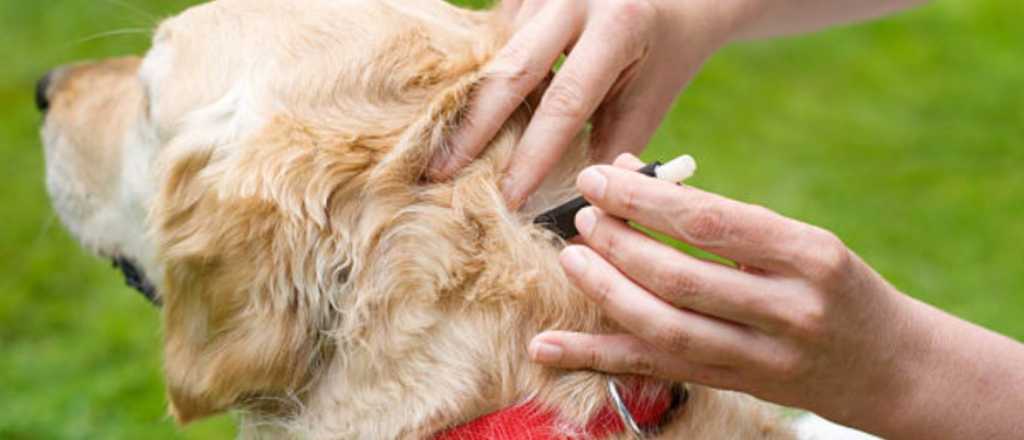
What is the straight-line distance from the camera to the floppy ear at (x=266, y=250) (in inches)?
91.4

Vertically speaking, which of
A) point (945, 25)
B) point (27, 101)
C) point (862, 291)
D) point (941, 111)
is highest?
point (945, 25)

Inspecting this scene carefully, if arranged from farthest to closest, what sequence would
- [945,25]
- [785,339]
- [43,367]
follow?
[945,25], [43,367], [785,339]

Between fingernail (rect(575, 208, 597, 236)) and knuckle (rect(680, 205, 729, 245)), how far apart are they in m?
0.20

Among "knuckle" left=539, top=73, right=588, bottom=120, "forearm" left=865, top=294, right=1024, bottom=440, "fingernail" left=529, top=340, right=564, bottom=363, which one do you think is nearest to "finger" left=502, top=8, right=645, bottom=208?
"knuckle" left=539, top=73, right=588, bottom=120

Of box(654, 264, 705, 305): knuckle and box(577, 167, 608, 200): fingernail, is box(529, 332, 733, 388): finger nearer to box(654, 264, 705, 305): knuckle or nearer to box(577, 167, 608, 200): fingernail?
box(654, 264, 705, 305): knuckle

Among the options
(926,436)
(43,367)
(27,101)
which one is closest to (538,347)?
(926,436)

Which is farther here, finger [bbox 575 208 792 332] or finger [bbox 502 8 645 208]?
finger [bbox 502 8 645 208]

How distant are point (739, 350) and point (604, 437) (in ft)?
0.97

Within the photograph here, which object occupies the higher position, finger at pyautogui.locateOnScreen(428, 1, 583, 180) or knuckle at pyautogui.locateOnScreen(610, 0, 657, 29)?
knuckle at pyautogui.locateOnScreen(610, 0, 657, 29)

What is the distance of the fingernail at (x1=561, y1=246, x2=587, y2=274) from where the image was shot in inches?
83.5

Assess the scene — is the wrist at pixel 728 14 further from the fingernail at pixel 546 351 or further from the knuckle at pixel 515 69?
the fingernail at pixel 546 351

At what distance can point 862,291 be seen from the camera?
2.07 m

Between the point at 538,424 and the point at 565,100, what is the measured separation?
635mm

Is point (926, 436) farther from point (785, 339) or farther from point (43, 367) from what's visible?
point (43, 367)
